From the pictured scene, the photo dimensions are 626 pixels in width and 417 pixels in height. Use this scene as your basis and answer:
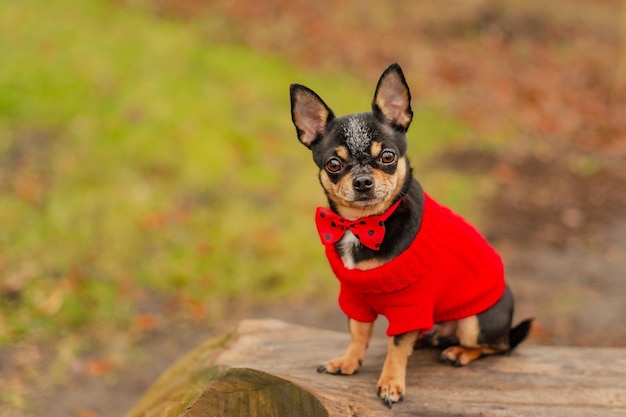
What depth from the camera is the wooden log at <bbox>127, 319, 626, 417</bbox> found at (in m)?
2.47

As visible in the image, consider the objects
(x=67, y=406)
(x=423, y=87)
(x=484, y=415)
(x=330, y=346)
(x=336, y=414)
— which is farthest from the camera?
(x=423, y=87)

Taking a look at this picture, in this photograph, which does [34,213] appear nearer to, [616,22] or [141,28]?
[141,28]

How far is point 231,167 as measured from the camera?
26.7 feet

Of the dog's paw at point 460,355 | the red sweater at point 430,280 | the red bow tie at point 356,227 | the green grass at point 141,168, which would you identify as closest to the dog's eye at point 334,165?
the red bow tie at point 356,227

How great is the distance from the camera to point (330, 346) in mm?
3680

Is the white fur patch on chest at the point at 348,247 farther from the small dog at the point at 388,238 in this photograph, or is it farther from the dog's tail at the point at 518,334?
the dog's tail at the point at 518,334

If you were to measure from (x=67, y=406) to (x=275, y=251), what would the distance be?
281cm

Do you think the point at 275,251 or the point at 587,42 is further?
the point at 587,42

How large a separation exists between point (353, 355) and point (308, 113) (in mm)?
1252

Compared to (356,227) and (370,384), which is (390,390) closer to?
(370,384)

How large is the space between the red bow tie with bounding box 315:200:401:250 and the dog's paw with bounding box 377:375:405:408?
634 millimetres

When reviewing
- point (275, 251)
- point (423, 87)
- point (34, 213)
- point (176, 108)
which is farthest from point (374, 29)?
point (34, 213)

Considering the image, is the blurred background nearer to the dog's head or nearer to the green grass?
the green grass

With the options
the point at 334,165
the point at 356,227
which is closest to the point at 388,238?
the point at 356,227
